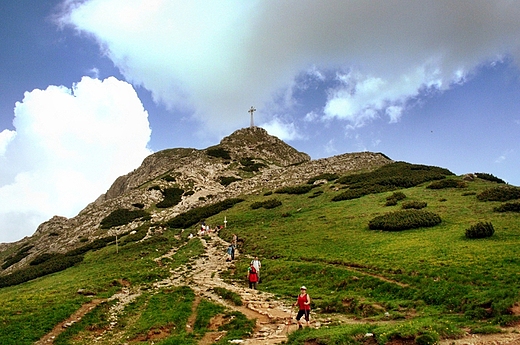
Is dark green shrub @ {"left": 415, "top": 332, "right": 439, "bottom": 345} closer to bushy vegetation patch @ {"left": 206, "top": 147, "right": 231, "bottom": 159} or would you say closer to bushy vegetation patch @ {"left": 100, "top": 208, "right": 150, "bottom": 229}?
bushy vegetation patch @ {"left": 100, "top": 208, "right": 150, "bottom": 229}

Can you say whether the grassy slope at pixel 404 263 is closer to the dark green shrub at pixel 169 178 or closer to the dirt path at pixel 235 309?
the dirt path at pixel 235 309

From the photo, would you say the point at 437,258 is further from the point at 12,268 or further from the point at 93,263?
the point at 12,268

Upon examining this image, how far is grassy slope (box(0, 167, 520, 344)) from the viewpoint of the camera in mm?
16844

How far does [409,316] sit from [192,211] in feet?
191

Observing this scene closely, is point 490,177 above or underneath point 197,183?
underneath

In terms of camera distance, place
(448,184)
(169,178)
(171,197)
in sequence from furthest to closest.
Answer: (169,178) < (171,197) < (448,184)

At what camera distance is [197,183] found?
320 ft

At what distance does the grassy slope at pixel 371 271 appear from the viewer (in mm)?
16844

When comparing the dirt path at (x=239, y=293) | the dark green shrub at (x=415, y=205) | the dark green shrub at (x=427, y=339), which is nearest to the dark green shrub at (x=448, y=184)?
the dark green shrub at (x=415, y=205)

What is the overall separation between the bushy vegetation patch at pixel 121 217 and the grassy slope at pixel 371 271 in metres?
24.6

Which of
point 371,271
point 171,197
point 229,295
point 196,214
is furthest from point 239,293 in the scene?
point 171,197

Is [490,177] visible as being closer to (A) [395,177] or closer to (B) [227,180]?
(A) [395,177]

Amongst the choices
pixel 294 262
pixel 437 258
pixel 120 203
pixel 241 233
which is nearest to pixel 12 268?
pixel 120 203

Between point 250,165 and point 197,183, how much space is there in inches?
961
